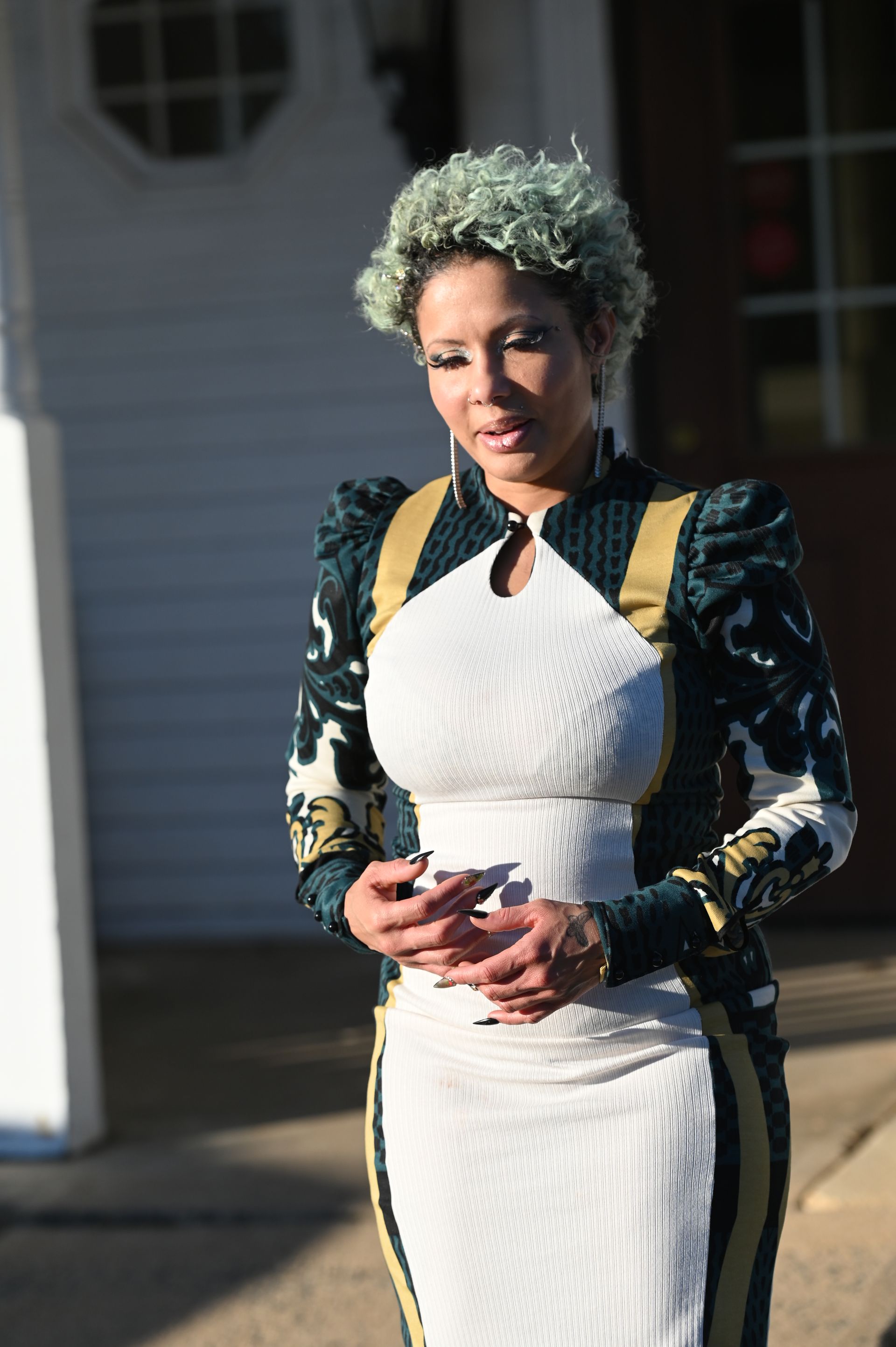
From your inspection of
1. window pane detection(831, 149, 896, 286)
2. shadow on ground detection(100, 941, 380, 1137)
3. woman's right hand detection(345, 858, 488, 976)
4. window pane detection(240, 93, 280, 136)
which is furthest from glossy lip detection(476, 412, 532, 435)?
window pane detection(240, 93, 280, 136)

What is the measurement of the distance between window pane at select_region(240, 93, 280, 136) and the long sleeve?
396 cm

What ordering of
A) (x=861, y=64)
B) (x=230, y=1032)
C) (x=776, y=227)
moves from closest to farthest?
1. (x=230, y=1032)
2. (x=861, y=64)
3. (x=776, y=227)

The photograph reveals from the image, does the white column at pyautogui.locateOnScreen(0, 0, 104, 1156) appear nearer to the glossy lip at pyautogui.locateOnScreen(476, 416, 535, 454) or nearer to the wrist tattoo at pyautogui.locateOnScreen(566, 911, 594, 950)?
the glossy lip at pyautogui.locateOnScreen(476, 416, 535, 454)

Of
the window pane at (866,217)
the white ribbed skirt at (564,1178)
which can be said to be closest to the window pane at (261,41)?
the window pane at (866,217)

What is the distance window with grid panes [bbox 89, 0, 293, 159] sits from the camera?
5.04 m

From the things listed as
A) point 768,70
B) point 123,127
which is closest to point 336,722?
point 768,70

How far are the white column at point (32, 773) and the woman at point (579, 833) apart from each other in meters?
1.99

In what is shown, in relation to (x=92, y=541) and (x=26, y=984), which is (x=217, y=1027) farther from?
(x=92, y=541)

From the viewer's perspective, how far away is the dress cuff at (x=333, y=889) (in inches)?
61.9

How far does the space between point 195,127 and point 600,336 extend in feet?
12.9

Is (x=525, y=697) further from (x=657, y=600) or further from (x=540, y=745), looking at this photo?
(x=657, y=600)

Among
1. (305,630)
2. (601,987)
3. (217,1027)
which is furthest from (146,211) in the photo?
(601,987)

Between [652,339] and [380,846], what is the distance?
3337 mm

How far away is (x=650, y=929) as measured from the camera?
4.67ft
